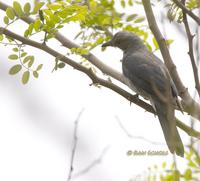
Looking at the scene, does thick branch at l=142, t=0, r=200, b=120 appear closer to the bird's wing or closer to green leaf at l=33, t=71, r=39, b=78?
the bird's wing

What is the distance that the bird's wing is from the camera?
244 inches

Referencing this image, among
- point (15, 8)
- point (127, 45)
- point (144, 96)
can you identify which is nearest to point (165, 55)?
point (15, 8)

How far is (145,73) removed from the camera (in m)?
6.57

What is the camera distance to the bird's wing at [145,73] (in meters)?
6.21

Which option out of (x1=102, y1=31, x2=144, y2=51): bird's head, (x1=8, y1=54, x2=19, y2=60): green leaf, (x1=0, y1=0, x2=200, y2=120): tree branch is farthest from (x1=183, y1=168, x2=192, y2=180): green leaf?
(x1=102, y1=31, x2=144, y2=51): bird's head

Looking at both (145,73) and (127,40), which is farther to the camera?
(127,40)

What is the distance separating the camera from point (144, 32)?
20.0ft

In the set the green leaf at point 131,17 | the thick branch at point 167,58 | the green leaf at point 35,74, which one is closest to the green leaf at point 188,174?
the thick branch at point 167,58

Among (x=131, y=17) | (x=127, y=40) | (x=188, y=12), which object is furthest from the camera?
(x=127, y=40)

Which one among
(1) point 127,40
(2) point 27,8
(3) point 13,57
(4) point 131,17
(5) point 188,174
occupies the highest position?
(1) point 127,40

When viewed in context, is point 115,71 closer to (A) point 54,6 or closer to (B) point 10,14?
(A) point 54,6

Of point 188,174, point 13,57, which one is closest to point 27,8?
point 13,57

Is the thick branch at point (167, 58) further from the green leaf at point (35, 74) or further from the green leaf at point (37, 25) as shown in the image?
the green leaf at point (35, 74)

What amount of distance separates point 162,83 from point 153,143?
2.46 meters
